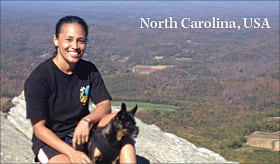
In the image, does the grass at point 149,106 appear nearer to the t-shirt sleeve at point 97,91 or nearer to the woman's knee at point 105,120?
the t-shirt sleeve at point 97,91

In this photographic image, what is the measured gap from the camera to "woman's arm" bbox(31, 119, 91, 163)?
196 inches

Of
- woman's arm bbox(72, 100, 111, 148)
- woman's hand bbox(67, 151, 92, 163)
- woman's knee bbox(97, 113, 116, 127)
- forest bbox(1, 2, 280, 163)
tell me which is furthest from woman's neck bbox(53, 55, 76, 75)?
forest bbox(1, 2, 280, 163)

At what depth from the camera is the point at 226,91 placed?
11644 centimetres

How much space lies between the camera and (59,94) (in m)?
5.33

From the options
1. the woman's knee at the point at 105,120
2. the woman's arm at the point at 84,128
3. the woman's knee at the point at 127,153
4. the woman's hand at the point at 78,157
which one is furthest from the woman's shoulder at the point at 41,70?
the woman's knee at the point at 127,153

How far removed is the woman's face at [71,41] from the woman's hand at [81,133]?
898mm

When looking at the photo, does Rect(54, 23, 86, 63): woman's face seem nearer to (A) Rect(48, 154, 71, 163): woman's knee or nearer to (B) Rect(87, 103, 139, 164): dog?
(B) Rect(87, 103, 139, 164): dog

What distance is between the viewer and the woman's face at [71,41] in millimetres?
5199

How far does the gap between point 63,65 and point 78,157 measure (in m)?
1.33

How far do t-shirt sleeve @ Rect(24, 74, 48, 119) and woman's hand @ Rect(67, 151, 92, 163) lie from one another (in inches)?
25.2

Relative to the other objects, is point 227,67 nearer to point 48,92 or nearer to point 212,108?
point 212,108

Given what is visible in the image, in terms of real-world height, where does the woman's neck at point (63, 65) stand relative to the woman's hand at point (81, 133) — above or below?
above

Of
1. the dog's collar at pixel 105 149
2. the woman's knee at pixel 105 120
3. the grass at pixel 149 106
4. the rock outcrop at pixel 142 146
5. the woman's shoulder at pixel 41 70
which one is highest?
the woman's shoulder at pixel 41 70

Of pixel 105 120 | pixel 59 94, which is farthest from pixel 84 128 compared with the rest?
pixel 59 94
